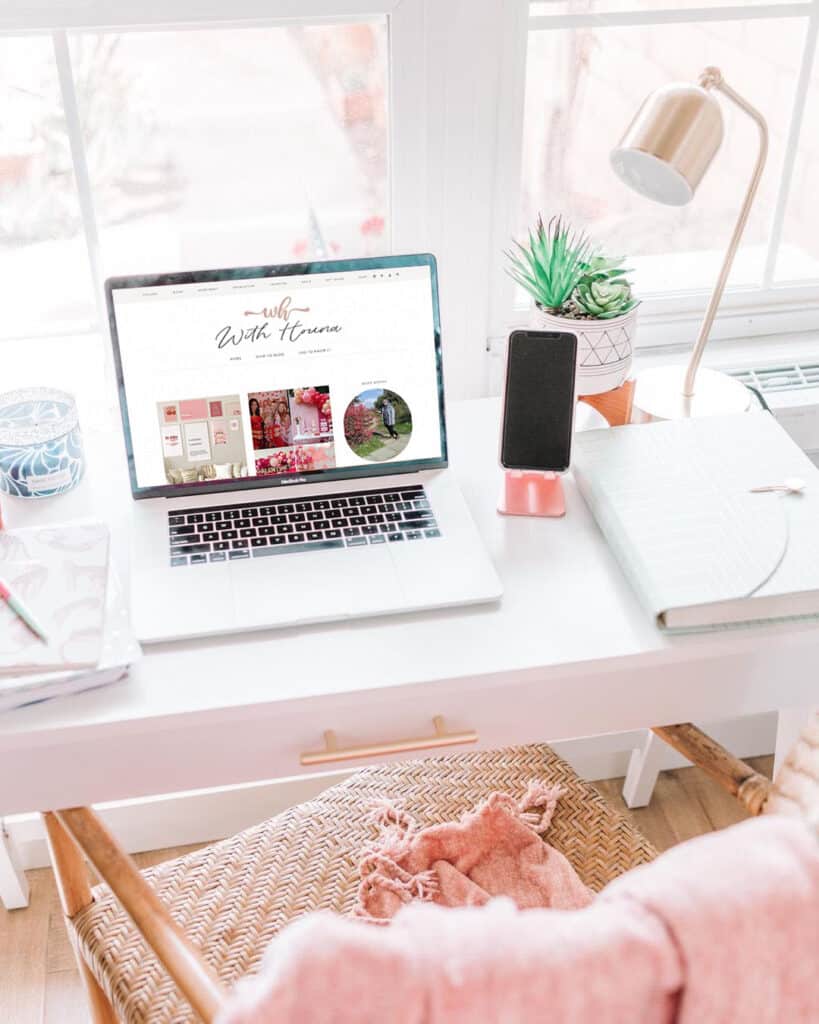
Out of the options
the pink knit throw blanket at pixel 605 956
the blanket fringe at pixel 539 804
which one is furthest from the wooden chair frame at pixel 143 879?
the pink knit throw blanket at pixel 605 956

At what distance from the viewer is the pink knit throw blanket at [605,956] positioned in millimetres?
591

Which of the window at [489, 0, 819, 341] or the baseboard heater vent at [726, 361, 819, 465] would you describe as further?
the baseboard heater vent at [726, 361, 819, 465]

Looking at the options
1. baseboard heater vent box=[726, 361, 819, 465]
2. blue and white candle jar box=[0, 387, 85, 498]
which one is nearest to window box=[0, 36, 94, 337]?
blue and white candle jar box=[0, 387, 85, 498]

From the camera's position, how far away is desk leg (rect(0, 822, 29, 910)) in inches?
62.5

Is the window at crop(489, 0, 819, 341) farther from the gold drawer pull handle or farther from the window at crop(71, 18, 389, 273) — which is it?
the gold drawer pull handle

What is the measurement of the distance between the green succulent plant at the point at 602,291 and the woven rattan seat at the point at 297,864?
0.50 metres

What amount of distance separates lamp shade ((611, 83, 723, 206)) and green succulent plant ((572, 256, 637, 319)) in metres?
0.16

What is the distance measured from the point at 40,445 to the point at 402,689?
50 cm

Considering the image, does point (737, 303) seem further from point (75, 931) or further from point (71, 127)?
point (75, 931)

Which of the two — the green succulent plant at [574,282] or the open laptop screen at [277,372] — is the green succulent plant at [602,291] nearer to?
the green succulent plant at [574,282]

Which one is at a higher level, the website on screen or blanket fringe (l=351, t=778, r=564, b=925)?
the website on screen

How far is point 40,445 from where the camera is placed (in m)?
1.22

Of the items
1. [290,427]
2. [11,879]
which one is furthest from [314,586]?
[11,879]

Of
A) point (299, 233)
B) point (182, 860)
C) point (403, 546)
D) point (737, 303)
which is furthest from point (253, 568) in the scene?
point (737, 303)
